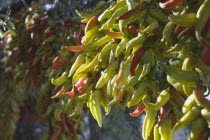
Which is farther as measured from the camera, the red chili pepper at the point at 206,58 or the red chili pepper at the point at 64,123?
the red chili pepper at the point at 64,123

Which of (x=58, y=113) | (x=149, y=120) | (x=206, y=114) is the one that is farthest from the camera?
(x=58, y=113)

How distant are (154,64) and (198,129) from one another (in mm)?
180

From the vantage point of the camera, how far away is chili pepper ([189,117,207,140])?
0.47 meters

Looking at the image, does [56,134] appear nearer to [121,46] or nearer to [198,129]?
[121,46]

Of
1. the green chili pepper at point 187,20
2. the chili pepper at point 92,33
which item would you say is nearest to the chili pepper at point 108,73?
the chili pepper at point 92,33

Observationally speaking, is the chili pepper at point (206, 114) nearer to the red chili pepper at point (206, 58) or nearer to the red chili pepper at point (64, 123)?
the red chili pepper at point (206, 58)

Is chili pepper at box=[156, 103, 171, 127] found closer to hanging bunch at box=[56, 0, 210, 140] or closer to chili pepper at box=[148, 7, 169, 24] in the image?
hanging bunch at box=[56, 0, 210, 140]

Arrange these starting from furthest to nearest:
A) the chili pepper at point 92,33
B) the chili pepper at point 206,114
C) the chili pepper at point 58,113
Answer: the chili pepper at point 58,113 < the chili pepper at point 92,33 < the chili pepper at point 206,114

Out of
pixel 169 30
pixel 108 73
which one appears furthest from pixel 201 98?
pixel 108 73

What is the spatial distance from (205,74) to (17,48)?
111 cm

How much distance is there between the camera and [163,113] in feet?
1.84

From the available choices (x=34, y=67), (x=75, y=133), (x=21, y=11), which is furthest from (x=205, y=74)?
(x=21, y=11)

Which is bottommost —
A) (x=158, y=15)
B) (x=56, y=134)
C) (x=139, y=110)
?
(x=56, y=134)

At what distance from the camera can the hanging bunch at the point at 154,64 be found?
509 millimetres
